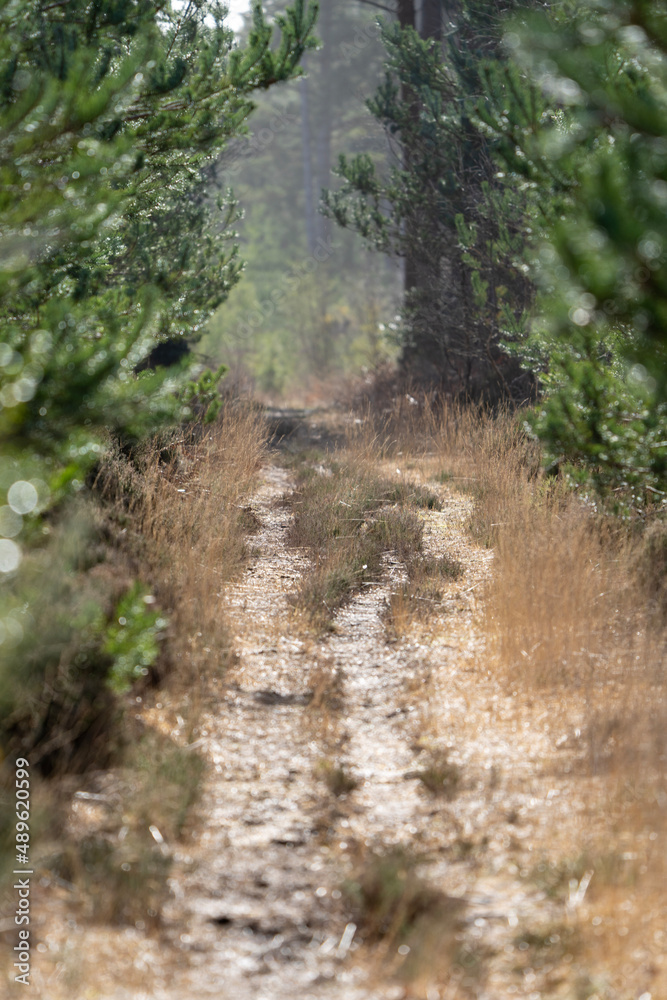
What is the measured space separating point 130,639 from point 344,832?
1004 millimetres

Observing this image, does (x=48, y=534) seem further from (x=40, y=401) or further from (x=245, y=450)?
(x=245, y=450)

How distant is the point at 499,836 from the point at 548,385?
2679 millimetres

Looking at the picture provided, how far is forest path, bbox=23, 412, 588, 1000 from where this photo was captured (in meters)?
2.34

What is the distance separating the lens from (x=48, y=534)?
3488 mm

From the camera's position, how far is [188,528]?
5.31 meters

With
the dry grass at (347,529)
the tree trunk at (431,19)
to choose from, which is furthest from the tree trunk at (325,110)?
the dry grass at (347,529)

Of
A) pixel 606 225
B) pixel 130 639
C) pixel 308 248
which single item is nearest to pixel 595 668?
pixel 130 639

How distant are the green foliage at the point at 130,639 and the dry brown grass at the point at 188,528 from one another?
2.80ft

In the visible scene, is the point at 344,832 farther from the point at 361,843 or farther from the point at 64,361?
the point at 64,361

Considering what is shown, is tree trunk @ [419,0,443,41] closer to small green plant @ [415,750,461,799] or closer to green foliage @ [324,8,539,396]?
green foliage @ [324,8,539,396]

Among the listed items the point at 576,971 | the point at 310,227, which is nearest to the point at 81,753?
the point at 576,971

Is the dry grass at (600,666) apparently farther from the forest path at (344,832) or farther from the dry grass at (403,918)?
the dry grass at (403,918)

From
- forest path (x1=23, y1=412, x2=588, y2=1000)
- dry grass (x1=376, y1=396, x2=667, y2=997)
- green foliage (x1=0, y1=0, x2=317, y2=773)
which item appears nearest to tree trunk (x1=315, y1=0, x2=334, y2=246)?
dry grass (x1=376, y1=396, x2=667, y2=997)

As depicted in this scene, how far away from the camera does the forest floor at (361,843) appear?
2.34m
